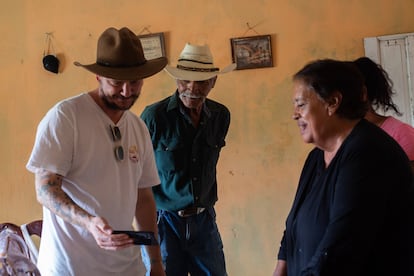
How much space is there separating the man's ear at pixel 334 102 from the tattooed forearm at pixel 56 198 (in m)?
0.66

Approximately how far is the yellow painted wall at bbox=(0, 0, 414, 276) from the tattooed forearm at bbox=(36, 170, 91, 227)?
1.46 m

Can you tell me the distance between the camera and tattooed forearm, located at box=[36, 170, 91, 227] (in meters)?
1.17

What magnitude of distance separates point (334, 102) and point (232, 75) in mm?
1456

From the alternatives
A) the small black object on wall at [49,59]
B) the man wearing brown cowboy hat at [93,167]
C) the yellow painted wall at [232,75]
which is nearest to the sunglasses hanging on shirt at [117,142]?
the man wearing brown cowboy hat at [93,167]

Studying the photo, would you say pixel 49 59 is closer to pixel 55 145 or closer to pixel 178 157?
pixel 178 157

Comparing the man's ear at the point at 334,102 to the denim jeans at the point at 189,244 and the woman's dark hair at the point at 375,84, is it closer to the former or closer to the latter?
the woman's dark hair at the point at 375,84

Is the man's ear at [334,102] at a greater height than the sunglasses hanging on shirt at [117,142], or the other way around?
the man's ear at [334,102]

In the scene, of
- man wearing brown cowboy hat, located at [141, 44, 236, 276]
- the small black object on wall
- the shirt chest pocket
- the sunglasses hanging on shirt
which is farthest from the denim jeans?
the small black object on wall

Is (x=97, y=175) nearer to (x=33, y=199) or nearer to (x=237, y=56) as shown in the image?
(x=237, y=56)

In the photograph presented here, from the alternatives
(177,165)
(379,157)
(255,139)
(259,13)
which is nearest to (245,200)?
(255,139)

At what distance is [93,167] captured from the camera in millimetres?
1289

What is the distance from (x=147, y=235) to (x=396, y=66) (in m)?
1.80

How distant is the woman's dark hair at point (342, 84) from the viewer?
3.69ft

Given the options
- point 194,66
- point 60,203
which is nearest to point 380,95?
point 194,66
